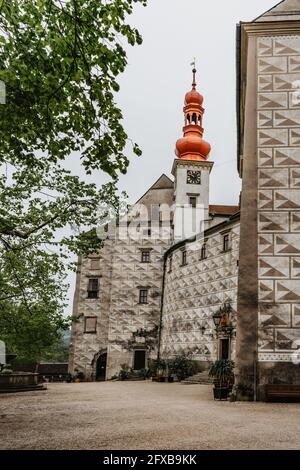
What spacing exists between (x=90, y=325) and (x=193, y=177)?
15632 mm

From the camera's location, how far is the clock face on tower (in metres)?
38.1

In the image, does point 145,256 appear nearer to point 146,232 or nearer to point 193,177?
point 146,232

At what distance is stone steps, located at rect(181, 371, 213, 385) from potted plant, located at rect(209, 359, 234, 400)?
7.76 metres

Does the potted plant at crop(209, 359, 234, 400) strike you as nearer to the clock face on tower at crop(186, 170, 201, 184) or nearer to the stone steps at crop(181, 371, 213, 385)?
the stone steps at crop(181, 371, 213, 385)

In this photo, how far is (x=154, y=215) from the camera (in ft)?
119

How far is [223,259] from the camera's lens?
77.8 ft

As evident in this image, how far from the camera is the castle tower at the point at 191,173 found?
114 feet

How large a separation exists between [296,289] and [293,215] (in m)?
2.26

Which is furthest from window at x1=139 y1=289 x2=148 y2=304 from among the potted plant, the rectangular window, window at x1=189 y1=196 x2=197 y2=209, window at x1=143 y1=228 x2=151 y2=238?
the potted plant

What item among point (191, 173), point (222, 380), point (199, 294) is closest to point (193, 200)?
point (191, 173)

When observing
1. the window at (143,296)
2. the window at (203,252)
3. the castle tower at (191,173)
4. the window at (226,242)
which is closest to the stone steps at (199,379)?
the window at (203,252)

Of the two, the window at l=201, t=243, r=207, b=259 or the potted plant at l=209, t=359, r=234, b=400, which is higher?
the window at l=201, t=243, r=207, b=259
